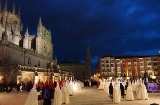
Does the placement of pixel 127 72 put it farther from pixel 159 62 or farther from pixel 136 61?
pixel 159 62

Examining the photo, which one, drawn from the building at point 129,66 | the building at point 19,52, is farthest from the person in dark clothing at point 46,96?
the building at point 129,66

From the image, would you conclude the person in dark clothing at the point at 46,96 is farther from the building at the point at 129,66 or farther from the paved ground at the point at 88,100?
the building at the point at 129,66

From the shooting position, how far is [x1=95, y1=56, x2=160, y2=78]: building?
8425 centimetres

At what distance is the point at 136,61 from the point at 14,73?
211ft

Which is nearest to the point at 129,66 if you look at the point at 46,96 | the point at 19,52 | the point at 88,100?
the point at 19,52

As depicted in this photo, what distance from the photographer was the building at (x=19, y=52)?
32.6 meters

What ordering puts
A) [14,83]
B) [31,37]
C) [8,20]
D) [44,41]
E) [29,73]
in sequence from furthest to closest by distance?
[44,41]
[31,37]
[8,20]
[29,73]
[14,83]

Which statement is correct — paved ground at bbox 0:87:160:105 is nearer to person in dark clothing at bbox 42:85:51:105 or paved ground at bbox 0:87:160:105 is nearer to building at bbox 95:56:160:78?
person in dark clothing at bbox 42:85:51:105

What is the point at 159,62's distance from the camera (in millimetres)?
84250

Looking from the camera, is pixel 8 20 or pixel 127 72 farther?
pixel 127 72

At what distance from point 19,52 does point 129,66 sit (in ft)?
179

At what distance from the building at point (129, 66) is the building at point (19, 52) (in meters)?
26.2

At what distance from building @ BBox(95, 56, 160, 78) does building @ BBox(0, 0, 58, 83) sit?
86.0 feet

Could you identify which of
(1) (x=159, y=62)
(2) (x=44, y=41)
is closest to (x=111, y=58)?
(1) (x=159, y=62)
